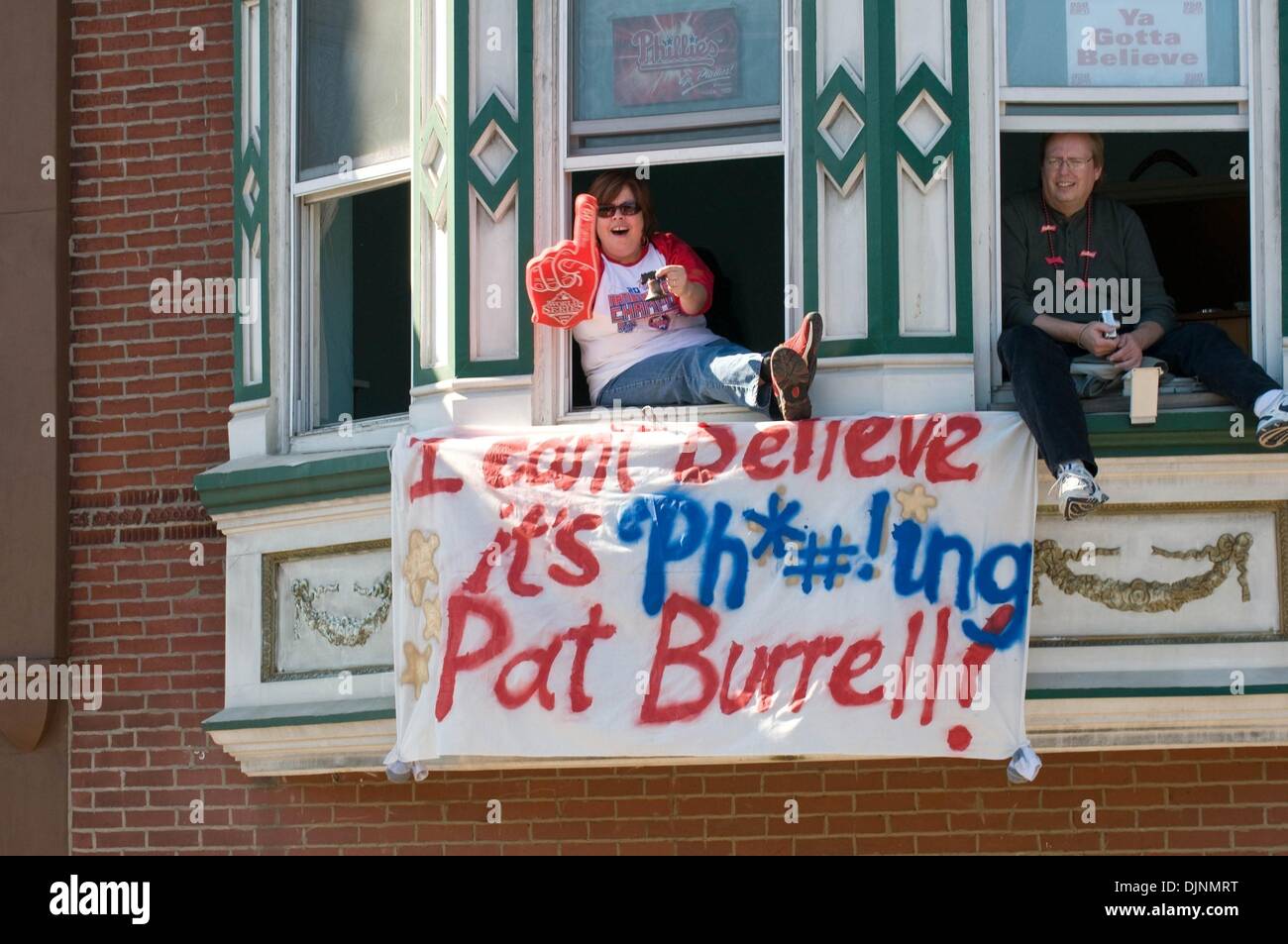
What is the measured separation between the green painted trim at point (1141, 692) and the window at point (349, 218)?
2936mm

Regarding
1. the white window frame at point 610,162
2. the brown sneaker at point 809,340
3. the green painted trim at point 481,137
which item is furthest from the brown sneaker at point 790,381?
the green painted trim at point 481,137

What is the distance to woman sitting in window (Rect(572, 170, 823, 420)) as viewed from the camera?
8.97 meters

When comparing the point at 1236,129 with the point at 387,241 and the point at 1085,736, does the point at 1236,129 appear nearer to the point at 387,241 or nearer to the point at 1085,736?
the point at 1085,736

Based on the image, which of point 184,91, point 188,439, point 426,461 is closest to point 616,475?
point 426,461

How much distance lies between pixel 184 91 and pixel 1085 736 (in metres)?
4.90

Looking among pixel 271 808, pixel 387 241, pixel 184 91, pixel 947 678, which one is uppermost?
pixel 184 91

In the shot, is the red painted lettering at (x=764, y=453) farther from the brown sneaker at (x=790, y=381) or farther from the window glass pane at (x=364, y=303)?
the window glass pane at (x=364, y=303)

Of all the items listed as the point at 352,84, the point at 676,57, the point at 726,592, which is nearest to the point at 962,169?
the point at 676,57

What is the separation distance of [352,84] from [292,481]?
173 cm

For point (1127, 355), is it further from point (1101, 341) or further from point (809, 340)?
point (809, 340)

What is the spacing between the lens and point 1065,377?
Answer: 830 centimetres

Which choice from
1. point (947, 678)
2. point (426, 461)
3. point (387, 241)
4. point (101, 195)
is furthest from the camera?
point (101, 195)

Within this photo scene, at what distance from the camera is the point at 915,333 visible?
8.66m

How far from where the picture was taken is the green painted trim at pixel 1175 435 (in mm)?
8430
